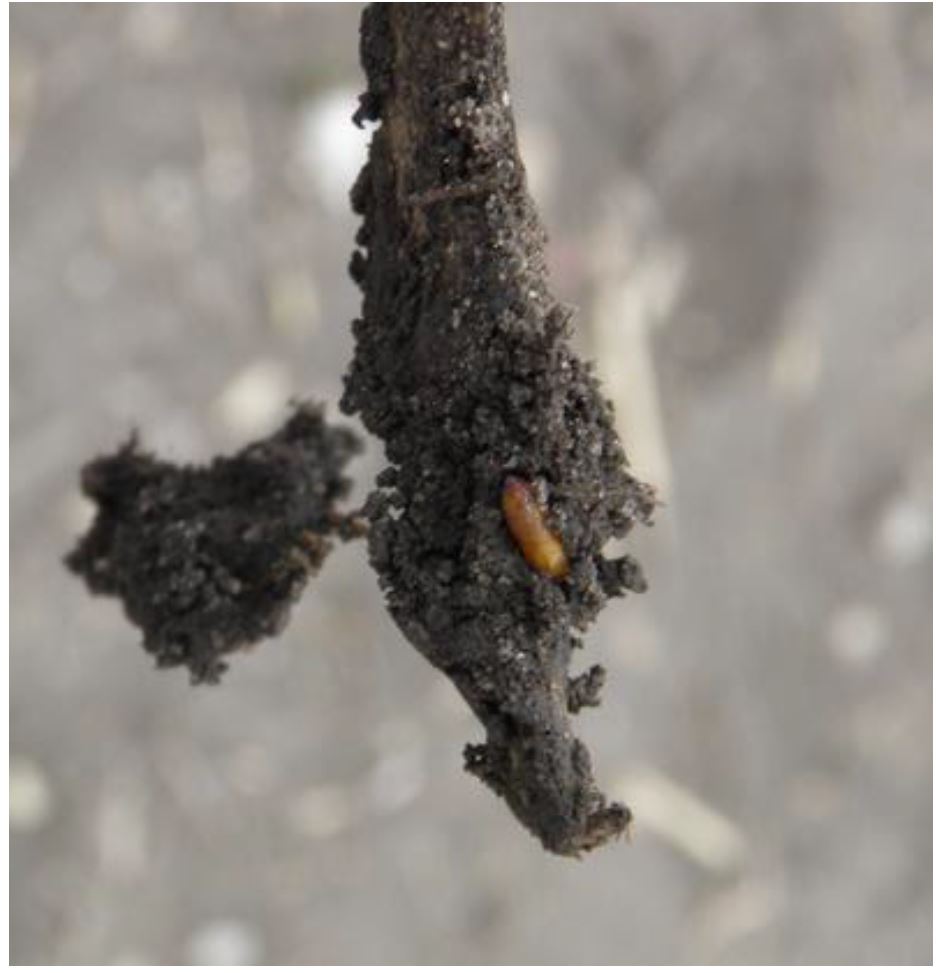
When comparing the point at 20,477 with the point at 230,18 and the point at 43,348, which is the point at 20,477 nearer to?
the point at 43,348

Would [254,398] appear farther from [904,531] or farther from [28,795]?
[904,531]

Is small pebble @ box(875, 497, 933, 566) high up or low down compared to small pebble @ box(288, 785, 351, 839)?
up

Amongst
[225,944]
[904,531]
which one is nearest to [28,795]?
[225,944]

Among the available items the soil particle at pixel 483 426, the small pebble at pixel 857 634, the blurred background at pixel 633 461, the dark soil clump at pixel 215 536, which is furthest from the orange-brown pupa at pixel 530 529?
the small pebble at pixel 857 634

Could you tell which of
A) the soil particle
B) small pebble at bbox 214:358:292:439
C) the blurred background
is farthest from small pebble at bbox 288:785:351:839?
the soil particle

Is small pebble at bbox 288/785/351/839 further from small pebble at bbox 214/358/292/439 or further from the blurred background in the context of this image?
small pebble at bbox 214/358/292/439

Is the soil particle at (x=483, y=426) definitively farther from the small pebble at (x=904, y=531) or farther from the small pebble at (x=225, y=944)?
the small pebble at (x=904, y=531)
